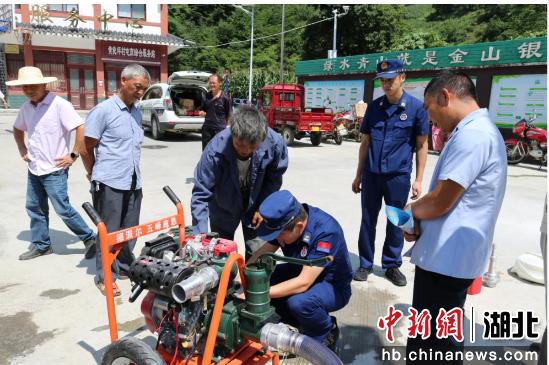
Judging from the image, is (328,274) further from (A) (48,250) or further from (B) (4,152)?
(B) (4,152)

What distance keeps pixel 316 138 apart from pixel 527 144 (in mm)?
5366

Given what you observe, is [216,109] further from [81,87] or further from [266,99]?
[81,87]

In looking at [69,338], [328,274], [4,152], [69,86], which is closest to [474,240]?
[328,274]

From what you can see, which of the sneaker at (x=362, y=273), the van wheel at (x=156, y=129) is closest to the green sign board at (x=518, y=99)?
the van wheel at (x=156, y=129)

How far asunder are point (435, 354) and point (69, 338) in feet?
7.14

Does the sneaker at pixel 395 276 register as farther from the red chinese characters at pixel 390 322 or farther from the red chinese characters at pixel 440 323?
the red chinese characters at pixel 440 323

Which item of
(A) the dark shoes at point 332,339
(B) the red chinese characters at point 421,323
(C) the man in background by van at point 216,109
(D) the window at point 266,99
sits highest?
(D) the window at point 266,99

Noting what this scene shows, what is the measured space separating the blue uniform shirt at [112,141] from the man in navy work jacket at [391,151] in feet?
6.19

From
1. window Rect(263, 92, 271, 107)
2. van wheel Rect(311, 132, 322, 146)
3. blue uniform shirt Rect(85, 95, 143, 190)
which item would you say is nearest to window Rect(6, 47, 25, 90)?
window Rect(263, 92, 271, 107)

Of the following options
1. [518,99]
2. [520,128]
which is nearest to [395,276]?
[520,128]

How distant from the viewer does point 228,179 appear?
292cm

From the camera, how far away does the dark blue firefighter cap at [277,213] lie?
215cm

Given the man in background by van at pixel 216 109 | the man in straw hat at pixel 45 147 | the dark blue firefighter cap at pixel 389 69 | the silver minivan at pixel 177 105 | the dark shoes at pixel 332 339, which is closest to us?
the dark shoes at pixel 332 339

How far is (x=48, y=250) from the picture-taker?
14.1ft
